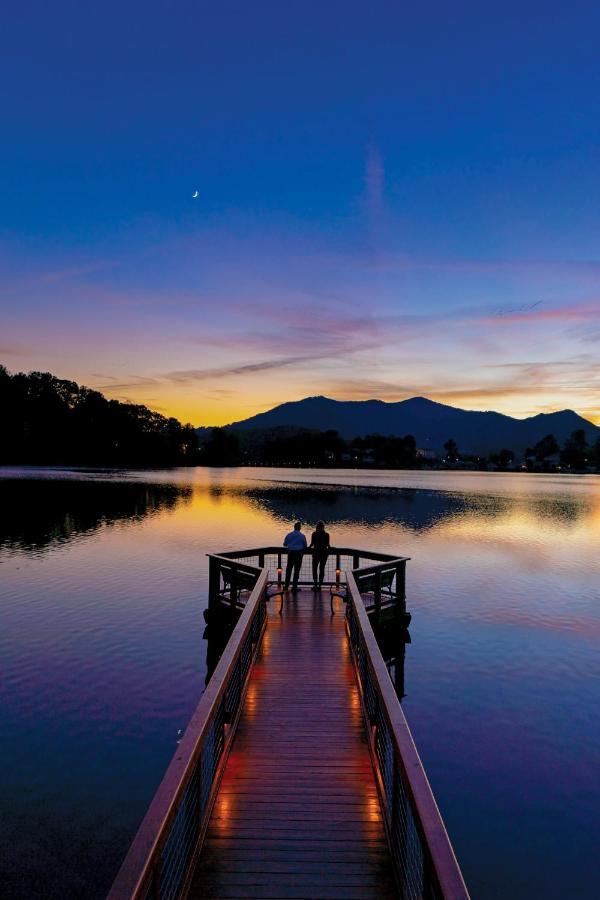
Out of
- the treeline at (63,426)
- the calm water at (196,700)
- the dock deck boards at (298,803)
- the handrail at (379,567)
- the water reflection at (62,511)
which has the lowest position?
the calm water at (196,700)

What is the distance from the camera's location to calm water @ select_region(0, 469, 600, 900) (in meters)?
8.35

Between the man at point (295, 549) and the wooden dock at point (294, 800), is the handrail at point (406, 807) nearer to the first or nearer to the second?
the wooden dock at point (294, 800)

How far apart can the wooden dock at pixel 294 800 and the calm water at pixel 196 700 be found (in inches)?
98.8

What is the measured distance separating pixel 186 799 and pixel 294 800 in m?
1.21

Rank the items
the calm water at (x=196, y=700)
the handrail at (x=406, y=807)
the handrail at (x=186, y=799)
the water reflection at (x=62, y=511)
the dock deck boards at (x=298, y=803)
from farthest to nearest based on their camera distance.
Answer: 1. the water reflection at (x=62, y=511)
2. the calm water at (x=196, y=700)
3. the dock deck boards at (x=298, y=803)
4. the handrail at (x=406, y=807)
5. the handrail at (x=186, y=799)

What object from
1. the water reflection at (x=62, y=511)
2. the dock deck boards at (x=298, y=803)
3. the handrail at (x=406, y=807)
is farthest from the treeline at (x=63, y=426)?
the handrail at (x=406, y=807)

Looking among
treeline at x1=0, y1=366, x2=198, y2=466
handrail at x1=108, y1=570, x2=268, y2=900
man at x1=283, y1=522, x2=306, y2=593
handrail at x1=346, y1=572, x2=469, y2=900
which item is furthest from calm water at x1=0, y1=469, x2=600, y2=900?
treeline at x1=0, y1=366, x2=198, y2=466

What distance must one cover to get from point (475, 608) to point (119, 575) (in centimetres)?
1567

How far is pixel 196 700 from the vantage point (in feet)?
44.0

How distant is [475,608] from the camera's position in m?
22.7

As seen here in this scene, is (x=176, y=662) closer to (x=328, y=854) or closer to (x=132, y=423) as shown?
(x=328, y=854)

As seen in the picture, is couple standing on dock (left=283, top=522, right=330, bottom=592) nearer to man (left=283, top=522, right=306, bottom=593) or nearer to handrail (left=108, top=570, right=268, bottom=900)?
man (left=283, top=522, right=306, bottom=593)

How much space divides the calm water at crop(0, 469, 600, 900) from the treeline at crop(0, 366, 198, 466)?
4924 inches

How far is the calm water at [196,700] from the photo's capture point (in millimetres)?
8352
